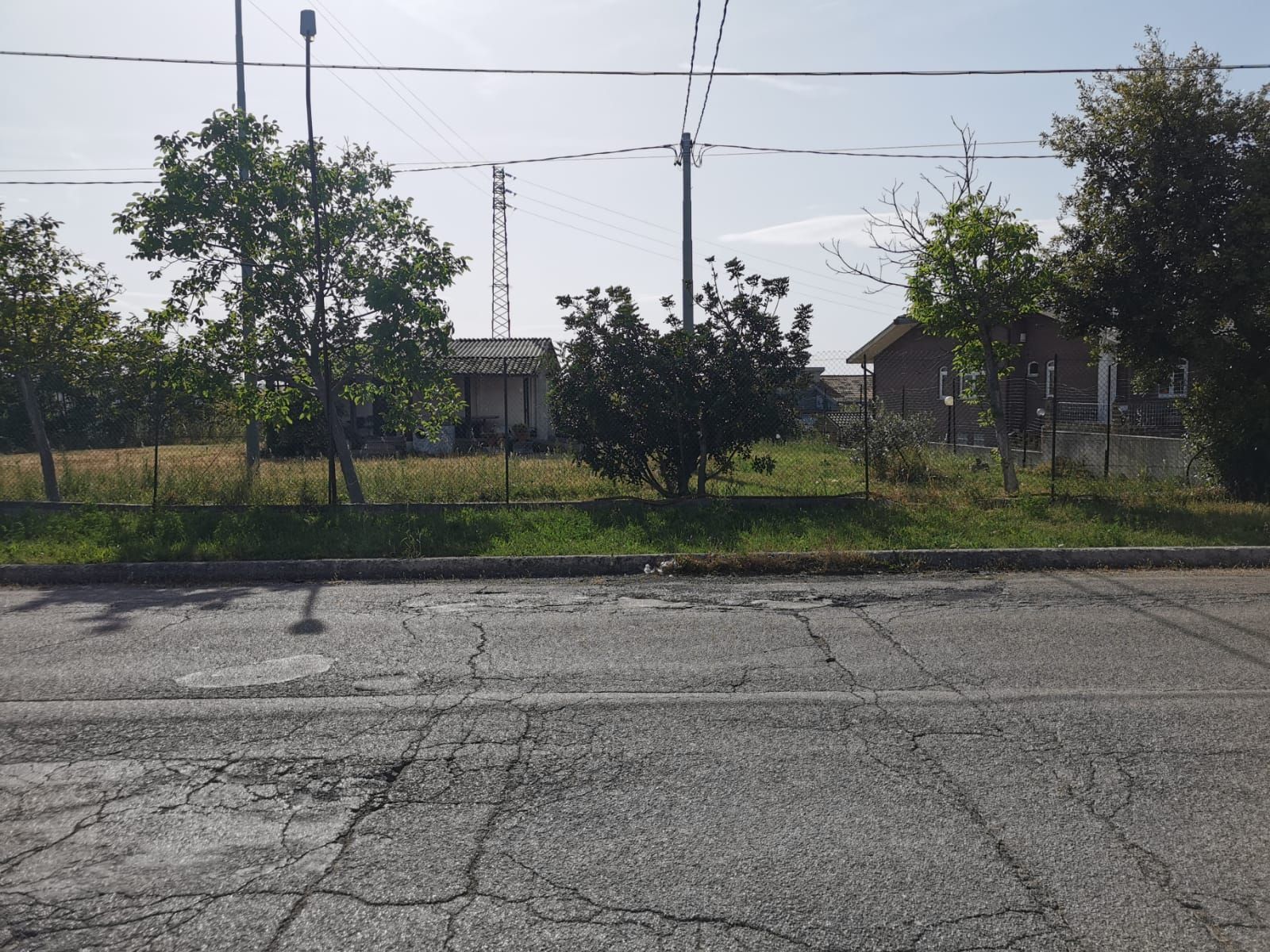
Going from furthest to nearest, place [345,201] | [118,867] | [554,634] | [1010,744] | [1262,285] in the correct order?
[345,201], [1262,285], [554,634], [1010,744], [118,867]

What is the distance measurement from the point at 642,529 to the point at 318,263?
596 centimetres

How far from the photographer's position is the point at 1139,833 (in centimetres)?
360

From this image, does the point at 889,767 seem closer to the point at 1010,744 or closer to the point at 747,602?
the point at 1010,744

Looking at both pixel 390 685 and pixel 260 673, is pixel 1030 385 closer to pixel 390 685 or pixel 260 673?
pixel 390 685

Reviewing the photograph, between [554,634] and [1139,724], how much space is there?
3801mm

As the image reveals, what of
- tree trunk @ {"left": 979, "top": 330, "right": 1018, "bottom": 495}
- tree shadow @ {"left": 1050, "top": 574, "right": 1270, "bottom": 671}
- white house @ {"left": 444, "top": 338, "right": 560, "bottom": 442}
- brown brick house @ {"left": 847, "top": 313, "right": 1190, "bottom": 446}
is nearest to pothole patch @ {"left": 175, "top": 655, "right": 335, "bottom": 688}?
tree shadow @ {"left": 1050, "top": 574, "right": 1270, "bottom": 671}

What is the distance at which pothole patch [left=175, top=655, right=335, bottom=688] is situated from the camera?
224 inches

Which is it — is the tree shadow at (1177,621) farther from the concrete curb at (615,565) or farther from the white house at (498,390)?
the white house at (498,390)

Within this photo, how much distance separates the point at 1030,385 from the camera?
2806 cm

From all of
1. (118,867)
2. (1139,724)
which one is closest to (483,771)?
(118,867)

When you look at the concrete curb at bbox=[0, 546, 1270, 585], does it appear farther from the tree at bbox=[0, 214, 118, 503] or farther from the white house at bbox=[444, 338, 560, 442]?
the white house at bbox=[444, 338, 560, 442]

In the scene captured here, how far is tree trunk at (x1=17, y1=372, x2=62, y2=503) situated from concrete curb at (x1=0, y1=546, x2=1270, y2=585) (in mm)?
4520

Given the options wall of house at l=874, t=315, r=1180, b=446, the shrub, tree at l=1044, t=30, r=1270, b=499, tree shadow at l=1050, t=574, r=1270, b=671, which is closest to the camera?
tree shadow at l=1050, t=574, r=1270, b=671

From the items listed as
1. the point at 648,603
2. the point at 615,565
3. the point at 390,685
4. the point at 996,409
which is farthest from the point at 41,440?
the point at 996,409
